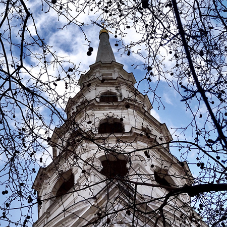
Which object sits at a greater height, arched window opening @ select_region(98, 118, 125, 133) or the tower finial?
the tower finial

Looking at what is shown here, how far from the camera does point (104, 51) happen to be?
35750 millimetres

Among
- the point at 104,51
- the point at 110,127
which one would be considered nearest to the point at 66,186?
the point at 110,127

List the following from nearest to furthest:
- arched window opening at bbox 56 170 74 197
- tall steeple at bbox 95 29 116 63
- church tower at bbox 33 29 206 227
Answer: church tower at bbox 33 29 206 227 → arched window opening at bbox 56 170 74 197 → tall steeple at bbox 95 29 116 63

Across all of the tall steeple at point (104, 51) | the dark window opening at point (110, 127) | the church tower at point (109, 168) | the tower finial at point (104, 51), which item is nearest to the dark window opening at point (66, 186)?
the church tower at point (109, 168)

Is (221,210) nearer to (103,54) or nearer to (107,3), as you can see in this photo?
(107,3)

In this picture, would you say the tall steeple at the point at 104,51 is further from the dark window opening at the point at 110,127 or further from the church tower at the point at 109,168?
the dark window opening at the point at 110,127

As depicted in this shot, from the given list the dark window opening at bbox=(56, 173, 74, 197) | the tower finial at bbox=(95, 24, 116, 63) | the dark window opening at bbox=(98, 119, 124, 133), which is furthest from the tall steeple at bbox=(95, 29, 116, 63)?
the dark window opening at bbox=(56, 173, 74, 197)

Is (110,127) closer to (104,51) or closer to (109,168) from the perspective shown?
(109,168)

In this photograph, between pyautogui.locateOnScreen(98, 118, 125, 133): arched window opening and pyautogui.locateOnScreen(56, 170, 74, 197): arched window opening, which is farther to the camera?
pyautogui.locateOnScreen(98, 118, 125, 133): arched window opening

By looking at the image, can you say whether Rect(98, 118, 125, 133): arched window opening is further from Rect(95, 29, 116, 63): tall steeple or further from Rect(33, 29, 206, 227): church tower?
Rect(95, 29, 116, 63): tall steeple

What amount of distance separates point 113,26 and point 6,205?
12.2 feet

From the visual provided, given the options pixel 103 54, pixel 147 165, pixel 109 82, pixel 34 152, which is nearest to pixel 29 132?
pixel 34 152

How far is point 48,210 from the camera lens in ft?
59.4

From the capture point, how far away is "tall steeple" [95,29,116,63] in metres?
33.7
